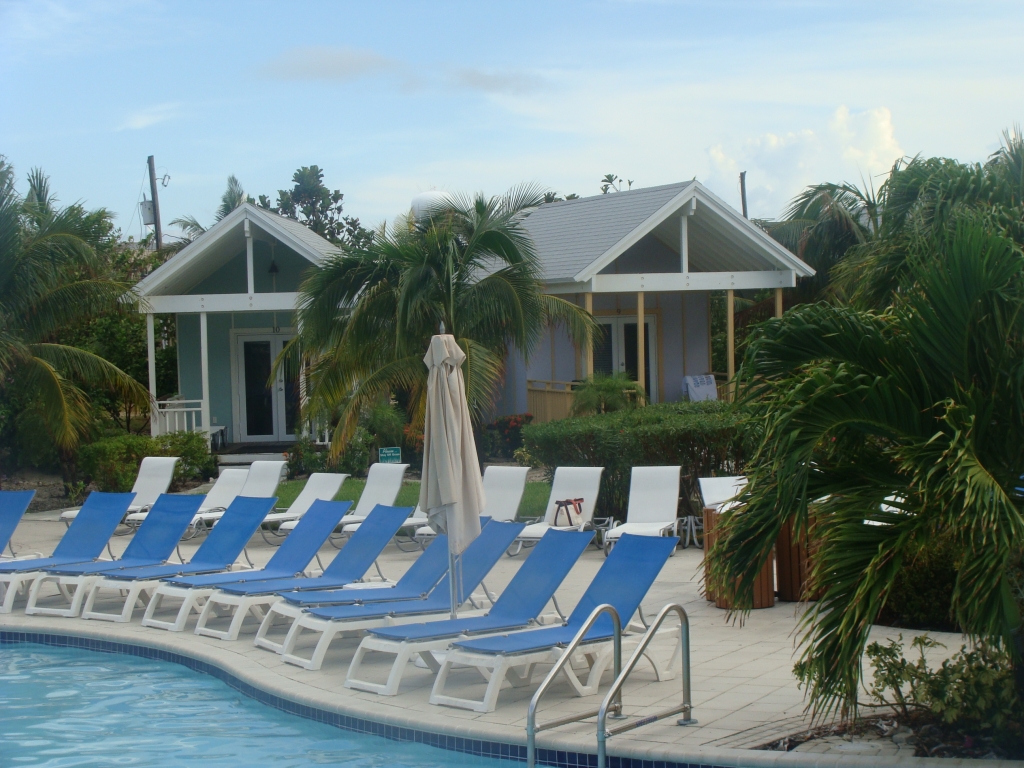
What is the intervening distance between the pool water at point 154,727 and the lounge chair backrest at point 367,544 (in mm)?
1429

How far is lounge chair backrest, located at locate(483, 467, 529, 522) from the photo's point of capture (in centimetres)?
1202

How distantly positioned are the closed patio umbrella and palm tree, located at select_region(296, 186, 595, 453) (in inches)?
219

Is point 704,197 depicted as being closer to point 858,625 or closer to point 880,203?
point 880,203

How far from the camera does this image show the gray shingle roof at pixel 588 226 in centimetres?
2050

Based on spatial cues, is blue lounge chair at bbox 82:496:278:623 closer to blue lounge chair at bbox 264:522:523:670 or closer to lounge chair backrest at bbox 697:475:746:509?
blue lounge chair at bbox 264:522:523:670

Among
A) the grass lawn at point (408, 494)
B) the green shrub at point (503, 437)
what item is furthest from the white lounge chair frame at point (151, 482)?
the green shrub at point (503, 437)

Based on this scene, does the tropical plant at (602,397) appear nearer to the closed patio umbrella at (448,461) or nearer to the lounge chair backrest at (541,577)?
the closed patio umbrella at (448,461)

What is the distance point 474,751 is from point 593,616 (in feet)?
3.73

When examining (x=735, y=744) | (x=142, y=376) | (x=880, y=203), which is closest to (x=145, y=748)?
(x=735, y=744)

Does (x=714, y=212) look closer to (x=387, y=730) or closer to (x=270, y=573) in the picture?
(x=270, y=573)

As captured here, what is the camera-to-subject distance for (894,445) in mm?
5105

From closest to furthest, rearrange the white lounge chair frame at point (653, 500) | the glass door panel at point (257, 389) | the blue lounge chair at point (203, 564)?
Answer: the blue lounge chair at point (203, 564) → the white lounge chair frame at point (653, 500) → the glass door panel at point (257, 389)

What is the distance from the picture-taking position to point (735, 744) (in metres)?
5.36

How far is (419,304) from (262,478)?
3153 millimetres
